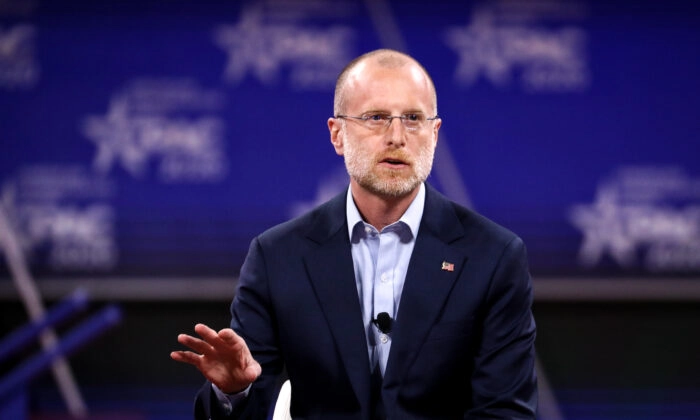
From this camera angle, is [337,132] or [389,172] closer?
[389,172]

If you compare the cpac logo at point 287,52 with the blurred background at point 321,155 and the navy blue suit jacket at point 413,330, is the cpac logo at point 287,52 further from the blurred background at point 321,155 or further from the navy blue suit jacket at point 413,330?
the navy blue suit jacket at point 413,330

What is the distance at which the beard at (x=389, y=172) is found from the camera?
226cm

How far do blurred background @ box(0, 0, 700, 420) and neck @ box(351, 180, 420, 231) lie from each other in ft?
8.46

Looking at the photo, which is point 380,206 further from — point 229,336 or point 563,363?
point 563,363

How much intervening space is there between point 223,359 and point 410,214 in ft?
1.83

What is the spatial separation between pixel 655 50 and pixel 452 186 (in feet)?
3.99

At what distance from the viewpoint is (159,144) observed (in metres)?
5.05

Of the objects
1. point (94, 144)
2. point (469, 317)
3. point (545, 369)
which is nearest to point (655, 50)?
point (545, 369)

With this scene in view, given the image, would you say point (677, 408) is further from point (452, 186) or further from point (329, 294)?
point (329, 294)

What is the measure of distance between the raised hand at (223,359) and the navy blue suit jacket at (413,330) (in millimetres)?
86

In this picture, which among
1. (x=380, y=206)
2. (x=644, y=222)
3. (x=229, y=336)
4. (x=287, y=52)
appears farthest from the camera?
(x=287, y=52)

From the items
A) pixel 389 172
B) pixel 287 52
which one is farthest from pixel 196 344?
pixel 287 52

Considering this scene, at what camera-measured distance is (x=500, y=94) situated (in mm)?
4930

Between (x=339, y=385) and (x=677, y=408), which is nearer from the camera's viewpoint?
(x=339, y=385)
